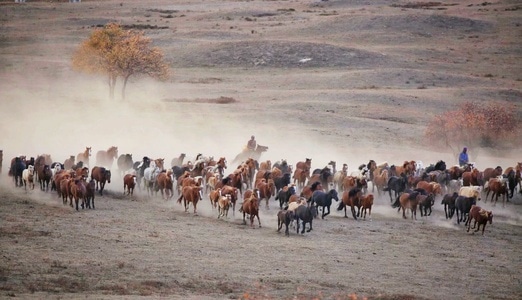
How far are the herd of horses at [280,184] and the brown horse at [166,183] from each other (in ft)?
0.12

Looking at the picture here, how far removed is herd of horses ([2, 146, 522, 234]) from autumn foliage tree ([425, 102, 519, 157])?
12776 millimetres

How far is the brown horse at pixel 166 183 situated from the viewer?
31469 millimetres

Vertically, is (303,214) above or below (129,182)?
below

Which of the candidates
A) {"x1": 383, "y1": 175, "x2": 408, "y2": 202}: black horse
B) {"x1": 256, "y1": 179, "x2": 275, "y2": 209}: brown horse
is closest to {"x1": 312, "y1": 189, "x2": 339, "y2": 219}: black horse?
{"x1": 256, "y1": 179, "x2": 275, "y2": 209}: brown horse

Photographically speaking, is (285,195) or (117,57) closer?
(285,195)

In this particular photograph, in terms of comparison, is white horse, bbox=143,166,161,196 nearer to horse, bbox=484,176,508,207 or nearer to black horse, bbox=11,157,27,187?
black horse, bbox=11,157,27,187

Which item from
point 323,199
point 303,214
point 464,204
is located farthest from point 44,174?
point 464,204

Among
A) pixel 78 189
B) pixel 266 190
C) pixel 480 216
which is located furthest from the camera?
pixel 266 190

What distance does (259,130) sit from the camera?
A: 5144 cm

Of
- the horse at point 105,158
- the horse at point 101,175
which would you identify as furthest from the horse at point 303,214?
the horse at point 105,158

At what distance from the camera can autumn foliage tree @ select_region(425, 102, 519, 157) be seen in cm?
4978

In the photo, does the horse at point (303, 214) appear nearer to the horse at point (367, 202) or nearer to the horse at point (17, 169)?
the horse at point (367, 202)

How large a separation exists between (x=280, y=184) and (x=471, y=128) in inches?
811

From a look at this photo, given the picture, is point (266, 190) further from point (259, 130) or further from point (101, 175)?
point (259, 130)
